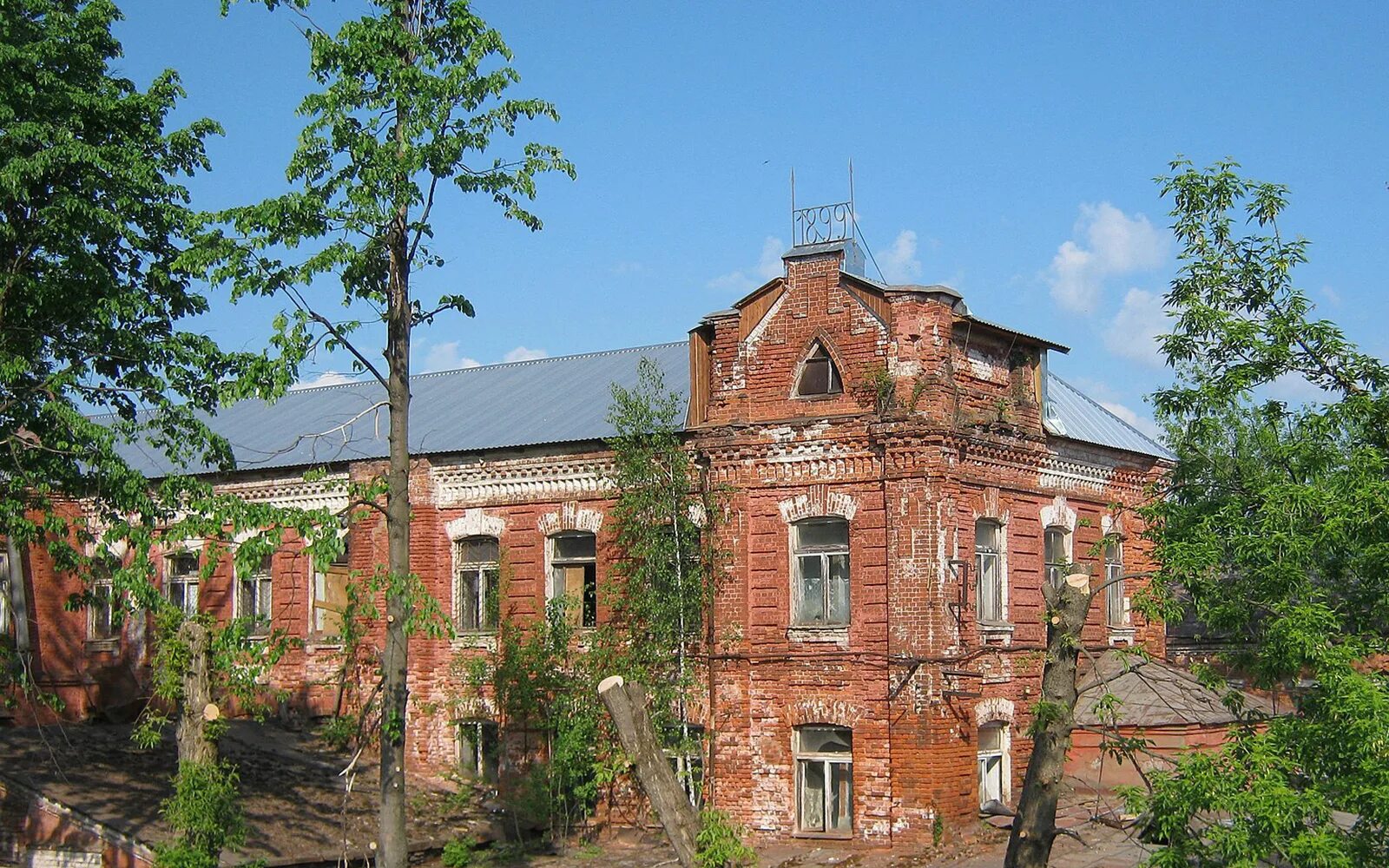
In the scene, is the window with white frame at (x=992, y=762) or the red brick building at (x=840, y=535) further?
the window with white frame at (x=992, y=762)

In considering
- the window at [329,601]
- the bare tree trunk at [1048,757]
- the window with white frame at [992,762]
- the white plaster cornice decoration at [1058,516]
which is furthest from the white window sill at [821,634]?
the window at [329,601]

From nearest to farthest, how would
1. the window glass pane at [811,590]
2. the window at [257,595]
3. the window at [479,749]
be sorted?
the window glass pane at [811,590], the window at [479,749], the window at [257,595]

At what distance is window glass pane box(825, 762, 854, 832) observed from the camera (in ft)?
62.0

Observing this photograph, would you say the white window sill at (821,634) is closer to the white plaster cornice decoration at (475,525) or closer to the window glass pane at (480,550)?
the white plaster cornice decoration at (475,525)

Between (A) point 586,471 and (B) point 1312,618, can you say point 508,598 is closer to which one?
(A) point 586,471

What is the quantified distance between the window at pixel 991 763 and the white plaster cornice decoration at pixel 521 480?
641 cm

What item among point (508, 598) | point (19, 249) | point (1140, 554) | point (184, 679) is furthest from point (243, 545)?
point (1140, 554)

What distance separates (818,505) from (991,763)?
168 inches

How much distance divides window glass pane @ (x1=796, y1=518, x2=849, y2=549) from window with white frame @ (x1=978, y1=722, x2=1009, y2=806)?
3.18m

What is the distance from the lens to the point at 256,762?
21.4 m

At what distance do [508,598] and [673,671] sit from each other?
10.9ft

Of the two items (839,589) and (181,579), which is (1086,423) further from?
(181,579)

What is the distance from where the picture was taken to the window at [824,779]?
18953mm

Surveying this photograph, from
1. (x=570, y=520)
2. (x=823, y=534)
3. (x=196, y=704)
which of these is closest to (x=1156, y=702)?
(x=823, y=534)
